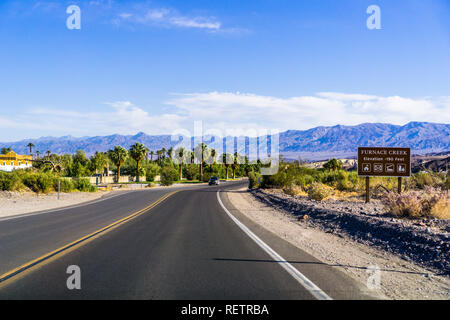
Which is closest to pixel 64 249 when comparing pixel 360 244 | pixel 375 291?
pixel 375 291

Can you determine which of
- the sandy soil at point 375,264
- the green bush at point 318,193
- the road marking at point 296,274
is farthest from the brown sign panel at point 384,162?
the road marking at point 296,274

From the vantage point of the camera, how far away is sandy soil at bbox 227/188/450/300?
6.14 metres

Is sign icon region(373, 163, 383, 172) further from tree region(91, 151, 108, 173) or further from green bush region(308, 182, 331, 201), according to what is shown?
tree region(91, 151, 108, 173)

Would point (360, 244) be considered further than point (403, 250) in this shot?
Yes

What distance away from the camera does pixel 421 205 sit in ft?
45.2

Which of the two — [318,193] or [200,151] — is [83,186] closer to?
[318,193]

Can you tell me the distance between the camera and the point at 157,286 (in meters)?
6.00

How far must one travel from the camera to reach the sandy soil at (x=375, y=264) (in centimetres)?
614

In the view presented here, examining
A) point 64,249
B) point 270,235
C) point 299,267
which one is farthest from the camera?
point 270,235

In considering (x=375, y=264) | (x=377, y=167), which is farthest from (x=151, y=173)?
(x=375, y=264)

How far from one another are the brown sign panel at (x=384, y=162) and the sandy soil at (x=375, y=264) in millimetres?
8363
